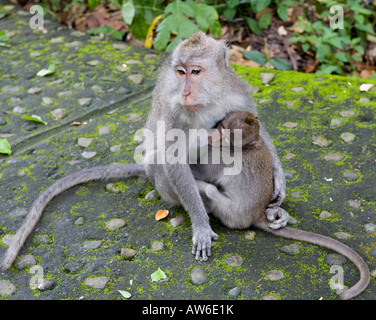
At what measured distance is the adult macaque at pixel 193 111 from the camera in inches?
135

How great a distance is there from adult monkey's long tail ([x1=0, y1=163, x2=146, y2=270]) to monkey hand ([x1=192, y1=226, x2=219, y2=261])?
89 centimetres

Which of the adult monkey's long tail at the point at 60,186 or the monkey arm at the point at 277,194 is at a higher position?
the monkey arm at the point at 277,194

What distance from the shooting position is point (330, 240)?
3.34 m

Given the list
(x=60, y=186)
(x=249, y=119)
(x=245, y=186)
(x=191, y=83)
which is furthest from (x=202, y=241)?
(x=60, y=186)

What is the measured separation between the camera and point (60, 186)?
4020mm

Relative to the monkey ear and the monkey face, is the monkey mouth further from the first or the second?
the monkey ear

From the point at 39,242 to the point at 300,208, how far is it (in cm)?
182

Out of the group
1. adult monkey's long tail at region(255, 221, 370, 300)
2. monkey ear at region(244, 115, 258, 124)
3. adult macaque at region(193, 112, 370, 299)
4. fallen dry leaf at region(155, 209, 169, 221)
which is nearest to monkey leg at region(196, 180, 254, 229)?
adult macaque at region(193, 112, 370, 299)

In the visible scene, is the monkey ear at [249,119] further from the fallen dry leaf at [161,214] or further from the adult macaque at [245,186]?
the fallen dry leaf at [161,214]

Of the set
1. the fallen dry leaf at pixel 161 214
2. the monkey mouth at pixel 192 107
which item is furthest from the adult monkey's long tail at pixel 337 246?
the monkey mouth at pixel 192 107

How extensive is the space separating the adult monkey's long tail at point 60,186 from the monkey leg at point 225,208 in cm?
73

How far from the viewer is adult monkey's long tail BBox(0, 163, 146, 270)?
11.5ft

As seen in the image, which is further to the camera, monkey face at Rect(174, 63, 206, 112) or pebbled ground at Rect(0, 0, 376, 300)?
monkey face at Rect(174, 63, 206, 112)

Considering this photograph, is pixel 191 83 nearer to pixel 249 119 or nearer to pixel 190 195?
pixel 249 119
